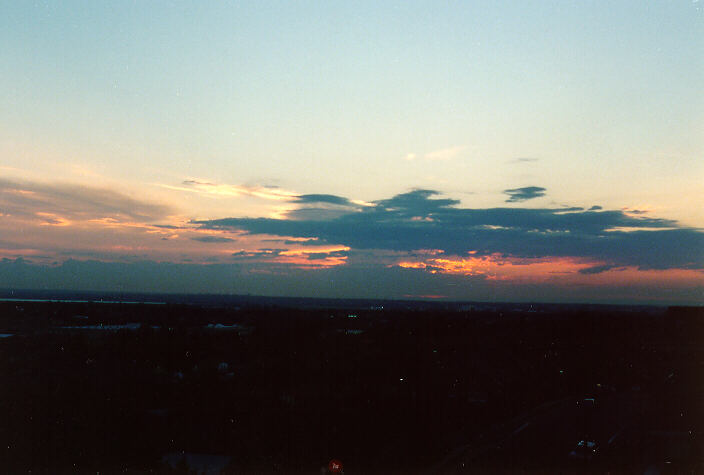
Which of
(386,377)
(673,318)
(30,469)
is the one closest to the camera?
(30,469)

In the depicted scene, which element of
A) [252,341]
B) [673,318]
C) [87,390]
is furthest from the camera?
[673,318]

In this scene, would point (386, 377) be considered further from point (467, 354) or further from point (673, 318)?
point (673, 318)

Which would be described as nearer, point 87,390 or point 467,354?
point 87,390

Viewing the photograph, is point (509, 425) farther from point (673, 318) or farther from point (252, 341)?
point (673, 318)

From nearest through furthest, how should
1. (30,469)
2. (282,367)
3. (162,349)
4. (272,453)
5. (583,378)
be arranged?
(30,469) < (272,453) < (282,367) < (583,378) < (162,349)

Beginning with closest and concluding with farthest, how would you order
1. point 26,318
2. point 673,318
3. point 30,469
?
point 30,469 < point 26,318 < point 673,318

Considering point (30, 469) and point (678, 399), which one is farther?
point (678, 399)

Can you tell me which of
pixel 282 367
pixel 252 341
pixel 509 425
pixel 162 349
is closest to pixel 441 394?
pixel 509 425

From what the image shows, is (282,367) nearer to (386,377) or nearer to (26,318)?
(386,377)

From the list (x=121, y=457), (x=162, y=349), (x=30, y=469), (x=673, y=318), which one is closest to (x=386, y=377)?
(x=121, y=457)
